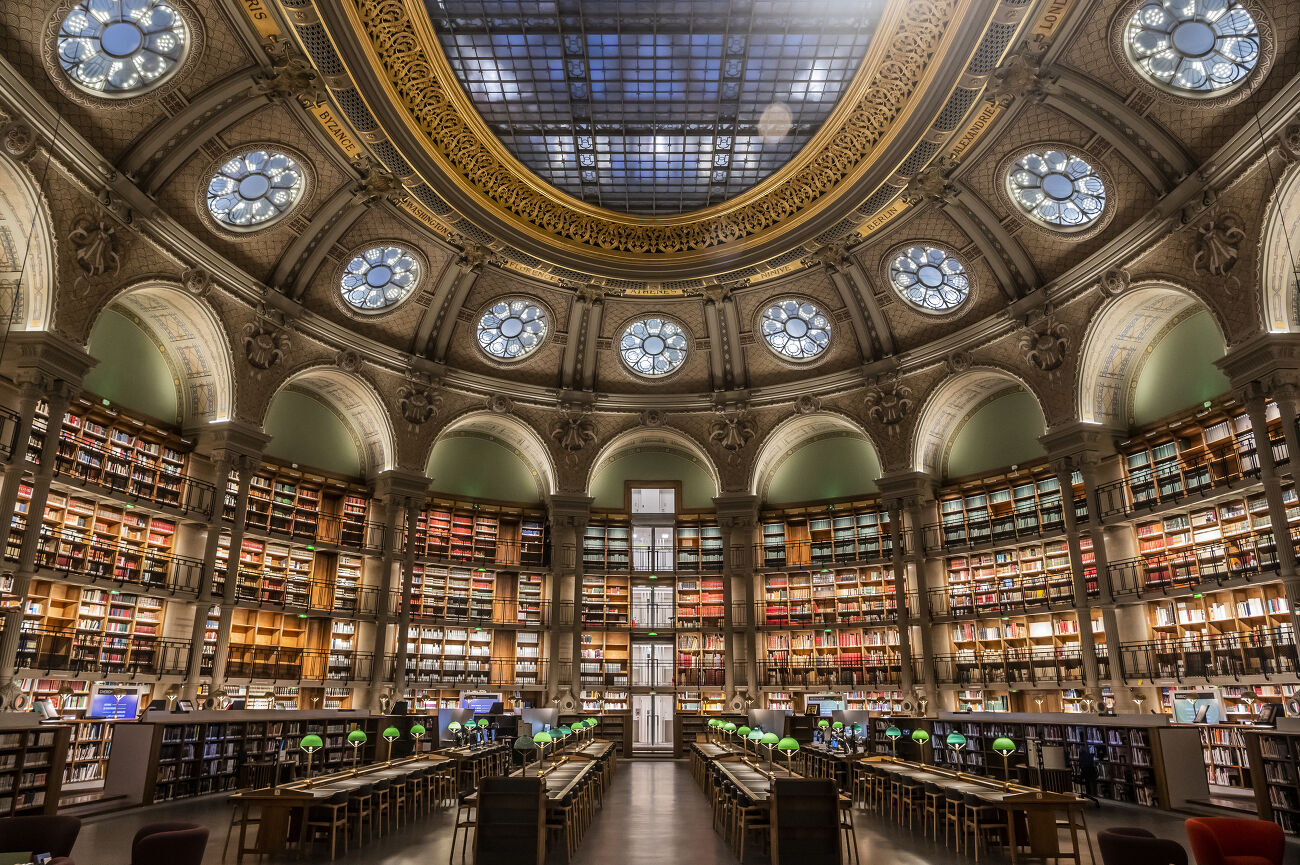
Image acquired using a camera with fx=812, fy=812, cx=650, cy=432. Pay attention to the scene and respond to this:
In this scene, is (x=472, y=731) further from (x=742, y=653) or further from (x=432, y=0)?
(x=432, y=0)

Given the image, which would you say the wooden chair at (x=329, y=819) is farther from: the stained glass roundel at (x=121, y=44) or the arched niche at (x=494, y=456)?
the arched niche at (x=494, y=456)

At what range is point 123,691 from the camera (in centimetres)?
1423

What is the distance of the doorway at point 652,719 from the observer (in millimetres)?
20938

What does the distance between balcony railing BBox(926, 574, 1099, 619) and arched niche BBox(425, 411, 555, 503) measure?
10.1 meters

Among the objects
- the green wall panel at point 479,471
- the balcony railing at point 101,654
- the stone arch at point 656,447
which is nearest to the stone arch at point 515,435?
the green wall panel at point 479,471

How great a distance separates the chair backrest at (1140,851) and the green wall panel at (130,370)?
51.9ft

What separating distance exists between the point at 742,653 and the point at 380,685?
8.76m

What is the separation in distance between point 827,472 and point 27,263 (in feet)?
57.7

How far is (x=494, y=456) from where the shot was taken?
22.1 m

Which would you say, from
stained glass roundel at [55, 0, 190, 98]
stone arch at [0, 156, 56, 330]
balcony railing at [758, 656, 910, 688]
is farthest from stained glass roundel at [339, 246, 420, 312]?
balcony railing at [758, 656, 910, 688]

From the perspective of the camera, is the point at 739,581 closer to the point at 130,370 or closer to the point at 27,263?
the point at 130,370

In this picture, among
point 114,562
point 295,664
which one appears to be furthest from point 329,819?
point 295,664

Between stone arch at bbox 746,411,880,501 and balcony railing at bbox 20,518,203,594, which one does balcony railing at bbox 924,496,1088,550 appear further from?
balcony railing at bbox 20,518,203,594

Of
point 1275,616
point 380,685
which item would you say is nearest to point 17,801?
point 380,685
